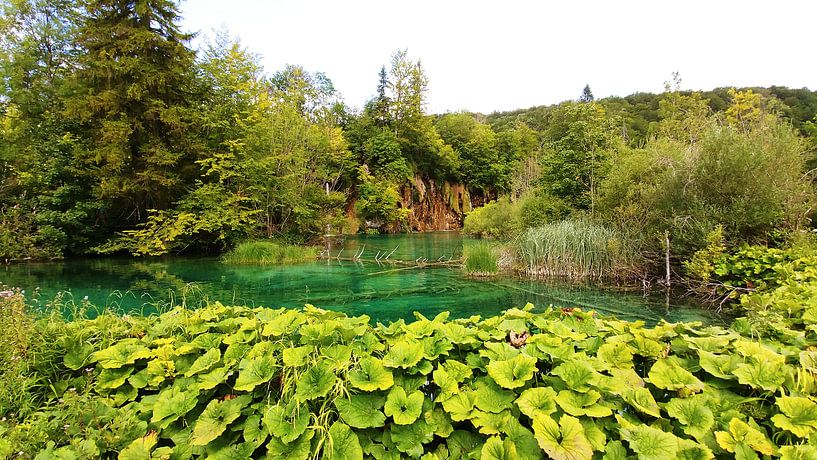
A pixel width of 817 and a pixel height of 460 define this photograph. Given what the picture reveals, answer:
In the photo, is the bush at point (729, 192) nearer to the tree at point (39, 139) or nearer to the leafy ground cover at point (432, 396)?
the leafy ground cover at point (432, 396)

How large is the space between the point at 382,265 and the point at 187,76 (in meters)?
10.2

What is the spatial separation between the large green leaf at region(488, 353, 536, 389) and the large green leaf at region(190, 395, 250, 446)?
98 cm

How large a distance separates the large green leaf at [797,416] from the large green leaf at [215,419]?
6.00ft

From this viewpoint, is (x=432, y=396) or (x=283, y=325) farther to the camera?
(x=283, y=325)

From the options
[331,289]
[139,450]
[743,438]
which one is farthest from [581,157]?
[139,450]

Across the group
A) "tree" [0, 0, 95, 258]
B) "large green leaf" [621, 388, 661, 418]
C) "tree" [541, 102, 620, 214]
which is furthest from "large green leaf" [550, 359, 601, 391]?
"tree" [0, 0, 95, 258]

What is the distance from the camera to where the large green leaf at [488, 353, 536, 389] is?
1446 mm

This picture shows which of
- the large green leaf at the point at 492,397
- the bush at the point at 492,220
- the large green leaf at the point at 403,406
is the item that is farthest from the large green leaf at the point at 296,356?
the bush at the point at 492,220

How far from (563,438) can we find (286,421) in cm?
96

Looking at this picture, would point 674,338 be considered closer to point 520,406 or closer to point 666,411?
point 666,411

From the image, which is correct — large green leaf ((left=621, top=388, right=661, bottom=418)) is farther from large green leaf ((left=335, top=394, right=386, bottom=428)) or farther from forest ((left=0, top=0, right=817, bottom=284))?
forest ((left=0, top=0, right=817, bottom=284))

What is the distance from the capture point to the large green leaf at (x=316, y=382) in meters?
1.48

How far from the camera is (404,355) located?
63.1 inches

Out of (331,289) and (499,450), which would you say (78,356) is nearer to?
(499,450)
